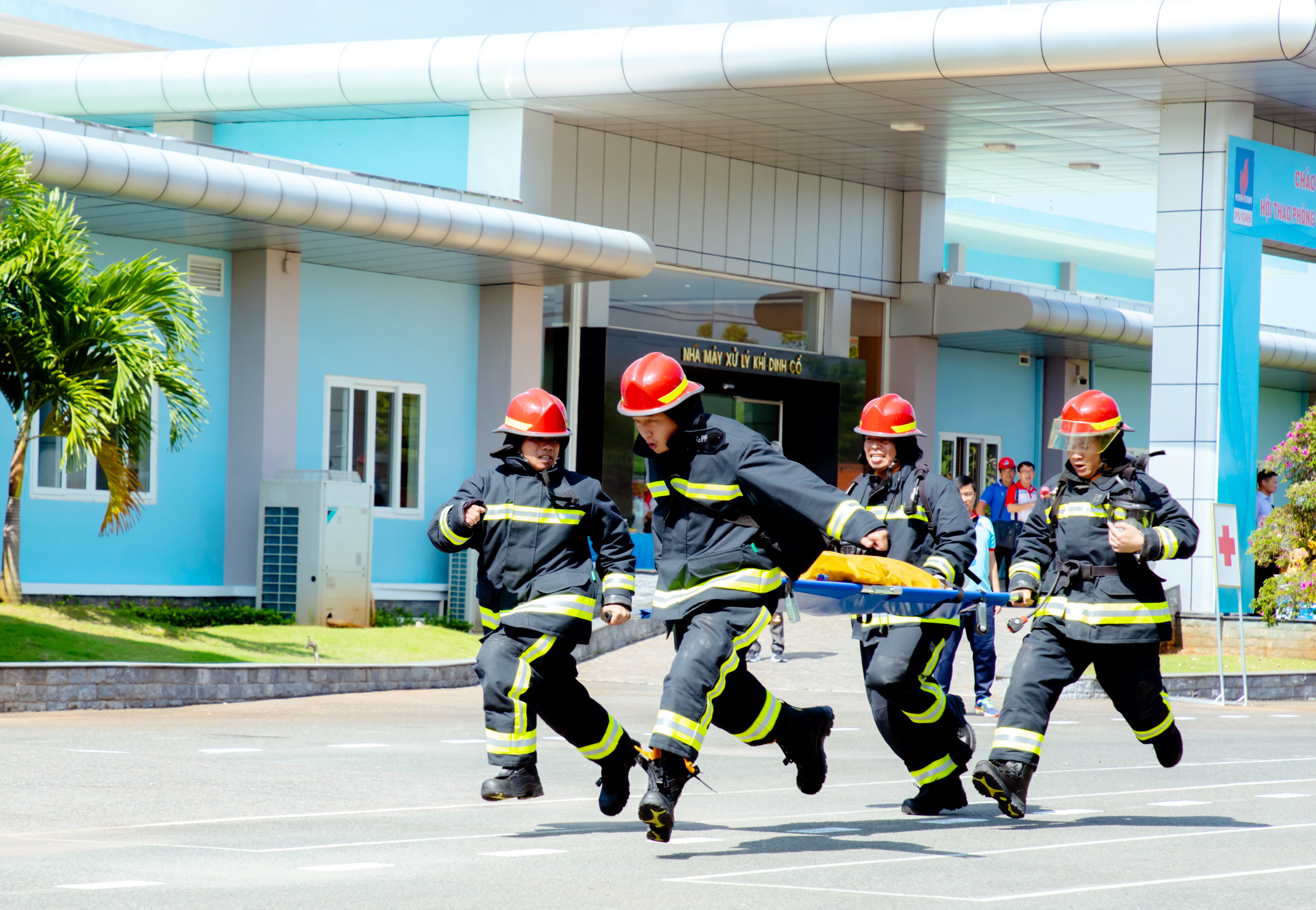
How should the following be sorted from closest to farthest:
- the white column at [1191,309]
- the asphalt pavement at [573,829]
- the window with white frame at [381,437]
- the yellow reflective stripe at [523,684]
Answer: the asphalt pavement at [573,829], the yellow reflective stripe at [523,684], the white column at [1191,309], the window with white frame at [381,437]

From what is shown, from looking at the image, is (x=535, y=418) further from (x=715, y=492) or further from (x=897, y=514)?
(x=897, y=514)

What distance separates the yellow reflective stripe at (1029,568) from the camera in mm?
7957

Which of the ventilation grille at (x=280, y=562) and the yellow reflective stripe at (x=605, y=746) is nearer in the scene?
the yellow reflective stripe at (x=605, y=746)

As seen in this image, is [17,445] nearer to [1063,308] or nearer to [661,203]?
[661,203]

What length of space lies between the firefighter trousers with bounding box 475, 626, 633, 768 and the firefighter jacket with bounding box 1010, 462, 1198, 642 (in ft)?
6.36

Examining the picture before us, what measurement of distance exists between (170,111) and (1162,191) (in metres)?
13.1

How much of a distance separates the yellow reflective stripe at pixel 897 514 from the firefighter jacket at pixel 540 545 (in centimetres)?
132

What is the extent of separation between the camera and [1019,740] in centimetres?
752

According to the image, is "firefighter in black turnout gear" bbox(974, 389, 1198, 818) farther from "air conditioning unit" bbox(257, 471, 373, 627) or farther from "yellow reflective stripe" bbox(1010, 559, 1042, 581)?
"air conditioning unit" bbox(257, 471, 373, 627)

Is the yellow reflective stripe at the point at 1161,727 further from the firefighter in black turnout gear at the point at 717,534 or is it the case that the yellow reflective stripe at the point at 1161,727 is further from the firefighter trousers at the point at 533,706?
the firefighter trousers at the point at 533,706

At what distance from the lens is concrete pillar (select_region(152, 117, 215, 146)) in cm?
2491

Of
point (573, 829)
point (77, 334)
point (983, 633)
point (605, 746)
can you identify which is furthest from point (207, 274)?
point (573, 829)

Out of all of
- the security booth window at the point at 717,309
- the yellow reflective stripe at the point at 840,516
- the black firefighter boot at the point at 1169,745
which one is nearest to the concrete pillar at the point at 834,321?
the security booth window at the point at 717,309

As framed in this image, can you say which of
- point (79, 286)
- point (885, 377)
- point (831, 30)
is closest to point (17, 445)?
point (79, 286)
